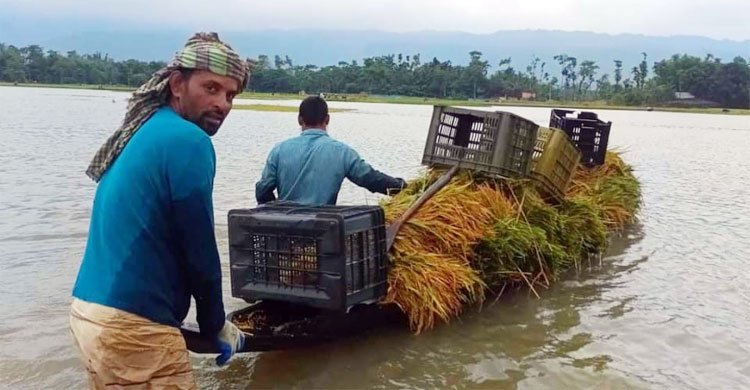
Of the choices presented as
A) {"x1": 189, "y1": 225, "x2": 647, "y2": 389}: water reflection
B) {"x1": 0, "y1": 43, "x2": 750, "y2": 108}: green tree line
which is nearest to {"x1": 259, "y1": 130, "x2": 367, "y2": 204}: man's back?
{"x1": 189, "y1": 225, "x2": 647, "y2": 389}: water reflection

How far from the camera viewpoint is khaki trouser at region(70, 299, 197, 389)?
2516 mm

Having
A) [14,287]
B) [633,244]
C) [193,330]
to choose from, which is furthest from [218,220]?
[193,330]

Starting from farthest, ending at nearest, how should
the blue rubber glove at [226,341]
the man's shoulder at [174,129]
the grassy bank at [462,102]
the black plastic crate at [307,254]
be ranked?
the grassy bank at [462,102] → the black plastic crate at [307,254] → the blue rubber glove at [226,341] → the man's shoulder at [174,129]

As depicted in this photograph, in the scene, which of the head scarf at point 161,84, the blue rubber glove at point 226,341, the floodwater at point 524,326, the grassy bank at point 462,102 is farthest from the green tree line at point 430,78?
the head scarf at point 161,84

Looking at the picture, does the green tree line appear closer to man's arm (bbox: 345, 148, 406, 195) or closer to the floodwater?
the floodwater

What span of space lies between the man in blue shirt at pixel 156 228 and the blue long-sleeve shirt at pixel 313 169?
2.50 m

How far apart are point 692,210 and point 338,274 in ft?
33.0

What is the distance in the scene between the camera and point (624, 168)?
10469 millimetres

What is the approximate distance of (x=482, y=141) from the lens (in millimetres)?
6172

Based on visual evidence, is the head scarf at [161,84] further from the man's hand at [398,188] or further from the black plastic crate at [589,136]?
the black plastic crate at [589,136]

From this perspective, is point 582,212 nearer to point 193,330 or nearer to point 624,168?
point 624,168

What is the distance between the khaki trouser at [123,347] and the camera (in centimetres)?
252

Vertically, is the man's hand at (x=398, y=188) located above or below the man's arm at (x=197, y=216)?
below

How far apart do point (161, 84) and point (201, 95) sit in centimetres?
15
